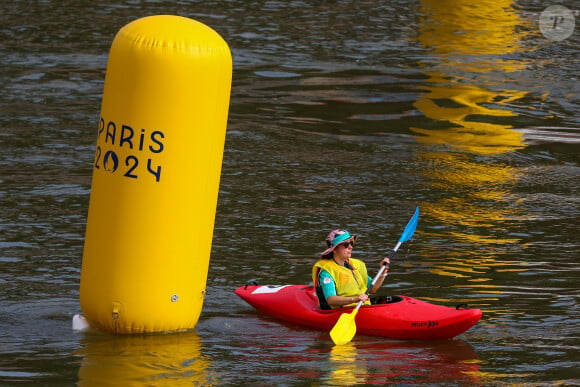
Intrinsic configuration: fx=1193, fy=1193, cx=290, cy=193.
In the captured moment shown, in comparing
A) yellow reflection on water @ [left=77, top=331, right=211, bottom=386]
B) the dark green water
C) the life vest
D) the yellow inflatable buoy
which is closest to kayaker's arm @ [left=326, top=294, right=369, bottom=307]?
the life vest

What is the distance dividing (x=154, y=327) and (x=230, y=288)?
2233 mm

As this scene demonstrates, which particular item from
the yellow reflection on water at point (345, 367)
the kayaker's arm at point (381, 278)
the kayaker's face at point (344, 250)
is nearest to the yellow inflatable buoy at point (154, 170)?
the yellow reflection on water at point (345, 367)

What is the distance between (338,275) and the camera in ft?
35.9

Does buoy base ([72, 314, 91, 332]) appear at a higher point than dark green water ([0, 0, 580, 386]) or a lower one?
higher

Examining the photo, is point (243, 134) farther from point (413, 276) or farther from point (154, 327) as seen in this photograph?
point (154, 327)

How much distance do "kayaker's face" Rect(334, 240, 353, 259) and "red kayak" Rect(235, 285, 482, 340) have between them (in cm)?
49

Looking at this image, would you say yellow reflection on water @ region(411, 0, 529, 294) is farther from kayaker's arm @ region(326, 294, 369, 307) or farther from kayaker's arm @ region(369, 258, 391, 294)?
kayaker's arm @ region(326, 294, 369, 307)

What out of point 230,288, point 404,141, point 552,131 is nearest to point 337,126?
point 404,141

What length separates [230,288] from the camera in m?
12.1

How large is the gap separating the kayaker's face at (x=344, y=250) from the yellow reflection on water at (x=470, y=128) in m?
1.82

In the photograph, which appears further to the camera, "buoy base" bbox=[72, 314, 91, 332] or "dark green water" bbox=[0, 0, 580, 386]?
"buoy base" bbox=[72, 314, 91, 332]

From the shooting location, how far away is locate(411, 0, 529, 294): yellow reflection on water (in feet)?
45.1

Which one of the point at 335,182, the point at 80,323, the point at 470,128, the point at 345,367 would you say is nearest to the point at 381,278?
the point at 345,367

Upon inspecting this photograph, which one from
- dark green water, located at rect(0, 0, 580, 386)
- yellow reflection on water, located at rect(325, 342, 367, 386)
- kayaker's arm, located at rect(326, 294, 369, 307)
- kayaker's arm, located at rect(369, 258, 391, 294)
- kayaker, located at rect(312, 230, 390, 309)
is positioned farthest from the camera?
kayaker's arm, located at rect(369, 258, 391, 294)
